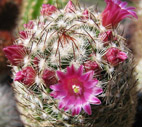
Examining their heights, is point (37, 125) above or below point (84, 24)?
below

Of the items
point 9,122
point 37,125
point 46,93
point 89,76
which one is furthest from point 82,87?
point 9,122

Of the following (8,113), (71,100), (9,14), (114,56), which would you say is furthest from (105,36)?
Result: (9,14)

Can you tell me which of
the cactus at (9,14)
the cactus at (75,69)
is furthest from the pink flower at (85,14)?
the cactus at (9,14)

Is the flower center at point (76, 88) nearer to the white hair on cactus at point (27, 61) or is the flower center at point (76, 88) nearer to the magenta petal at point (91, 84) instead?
the magenta petal at point (91, 84)

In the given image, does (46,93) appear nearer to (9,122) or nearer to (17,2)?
(9,122)

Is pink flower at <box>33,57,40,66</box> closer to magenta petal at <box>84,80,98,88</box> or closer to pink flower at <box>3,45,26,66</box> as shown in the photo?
pink flower at <box>3,45,26,66</box>

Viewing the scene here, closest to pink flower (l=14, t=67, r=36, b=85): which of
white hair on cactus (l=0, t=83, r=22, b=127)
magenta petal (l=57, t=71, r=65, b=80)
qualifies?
magenta petal (l=57, t=71, r=65, b=80)

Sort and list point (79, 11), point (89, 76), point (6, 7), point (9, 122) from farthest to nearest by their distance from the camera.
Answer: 1. point (6, 7)
2. point (9, 122)
3. point (79, 11)
4. point (89, 76)

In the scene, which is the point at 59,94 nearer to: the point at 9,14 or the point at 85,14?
the point at 85,14
